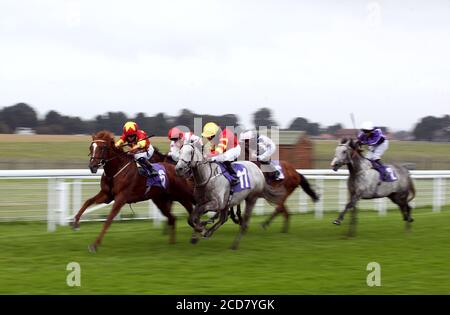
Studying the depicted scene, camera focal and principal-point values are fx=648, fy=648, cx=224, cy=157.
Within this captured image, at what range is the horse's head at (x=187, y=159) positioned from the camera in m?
7.32

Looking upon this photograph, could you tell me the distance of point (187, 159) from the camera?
24.1 ft

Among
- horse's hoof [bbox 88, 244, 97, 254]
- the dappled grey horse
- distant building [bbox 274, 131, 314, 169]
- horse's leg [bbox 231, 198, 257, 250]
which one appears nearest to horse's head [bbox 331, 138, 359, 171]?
the dappled grey horse

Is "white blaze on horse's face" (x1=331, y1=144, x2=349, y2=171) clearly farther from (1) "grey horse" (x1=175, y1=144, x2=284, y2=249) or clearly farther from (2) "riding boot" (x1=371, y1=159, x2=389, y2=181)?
(1) "grey horse" (x1=175, y1=144, x2=284, y2=249)

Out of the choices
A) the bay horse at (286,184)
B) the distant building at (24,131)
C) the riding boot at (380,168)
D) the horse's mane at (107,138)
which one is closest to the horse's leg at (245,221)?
the bay horse at (286,184)

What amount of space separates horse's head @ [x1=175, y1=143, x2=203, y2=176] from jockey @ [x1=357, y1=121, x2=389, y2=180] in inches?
122

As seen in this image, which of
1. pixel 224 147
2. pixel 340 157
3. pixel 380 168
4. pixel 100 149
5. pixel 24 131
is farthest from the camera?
pixel 24 131

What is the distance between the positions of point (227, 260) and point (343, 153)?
307 cm

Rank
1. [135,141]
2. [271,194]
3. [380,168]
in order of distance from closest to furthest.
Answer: [135,141] → [271,194] → [380,168]

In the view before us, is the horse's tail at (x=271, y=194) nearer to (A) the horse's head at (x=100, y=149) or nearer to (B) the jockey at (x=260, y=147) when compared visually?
(B) the jockey at (x=260, y=147)

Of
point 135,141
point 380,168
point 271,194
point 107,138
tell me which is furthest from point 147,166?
point 380,168

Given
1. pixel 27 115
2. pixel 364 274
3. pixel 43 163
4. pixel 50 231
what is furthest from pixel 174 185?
pixel 27 115

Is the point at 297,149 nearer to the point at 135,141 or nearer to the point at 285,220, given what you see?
the point at 285,220

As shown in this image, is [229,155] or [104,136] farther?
[229,155]
